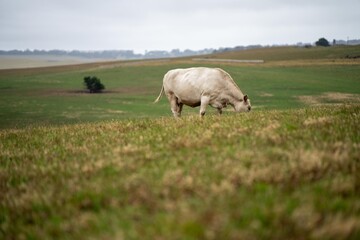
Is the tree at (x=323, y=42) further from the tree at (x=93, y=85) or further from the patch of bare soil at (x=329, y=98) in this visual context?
the tree at (x=93, y=85)

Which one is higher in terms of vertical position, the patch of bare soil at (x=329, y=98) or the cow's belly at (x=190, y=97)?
the cow's belly at (x=190, y=97)

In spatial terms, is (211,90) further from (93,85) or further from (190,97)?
(93,85)

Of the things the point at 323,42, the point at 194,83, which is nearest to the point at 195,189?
the point at 194,83

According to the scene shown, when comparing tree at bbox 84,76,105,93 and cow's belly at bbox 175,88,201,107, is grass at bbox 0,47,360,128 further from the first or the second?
cow's belly at bbox 175,88,201,107

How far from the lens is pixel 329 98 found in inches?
1845

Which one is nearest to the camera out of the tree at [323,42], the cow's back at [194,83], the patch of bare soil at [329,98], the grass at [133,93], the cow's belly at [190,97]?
the cow's back at [194,83]

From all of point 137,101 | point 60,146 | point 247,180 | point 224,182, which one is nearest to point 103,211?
point 224,182

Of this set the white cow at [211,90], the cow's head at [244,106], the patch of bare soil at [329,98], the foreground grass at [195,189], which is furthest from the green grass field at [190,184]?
the patch of bare soil at [329,98]

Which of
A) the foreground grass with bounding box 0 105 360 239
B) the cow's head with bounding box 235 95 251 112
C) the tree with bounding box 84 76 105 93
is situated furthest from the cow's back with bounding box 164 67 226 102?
the tree with bounding box 84 76 105 93

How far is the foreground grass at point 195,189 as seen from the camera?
3.26m

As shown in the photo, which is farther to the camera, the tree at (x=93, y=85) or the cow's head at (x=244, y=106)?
the tree at (x=93, y=85)

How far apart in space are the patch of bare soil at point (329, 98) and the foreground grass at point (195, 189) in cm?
4067

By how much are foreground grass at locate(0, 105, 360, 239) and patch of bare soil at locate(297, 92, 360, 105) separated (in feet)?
133

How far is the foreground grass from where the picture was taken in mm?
3260
